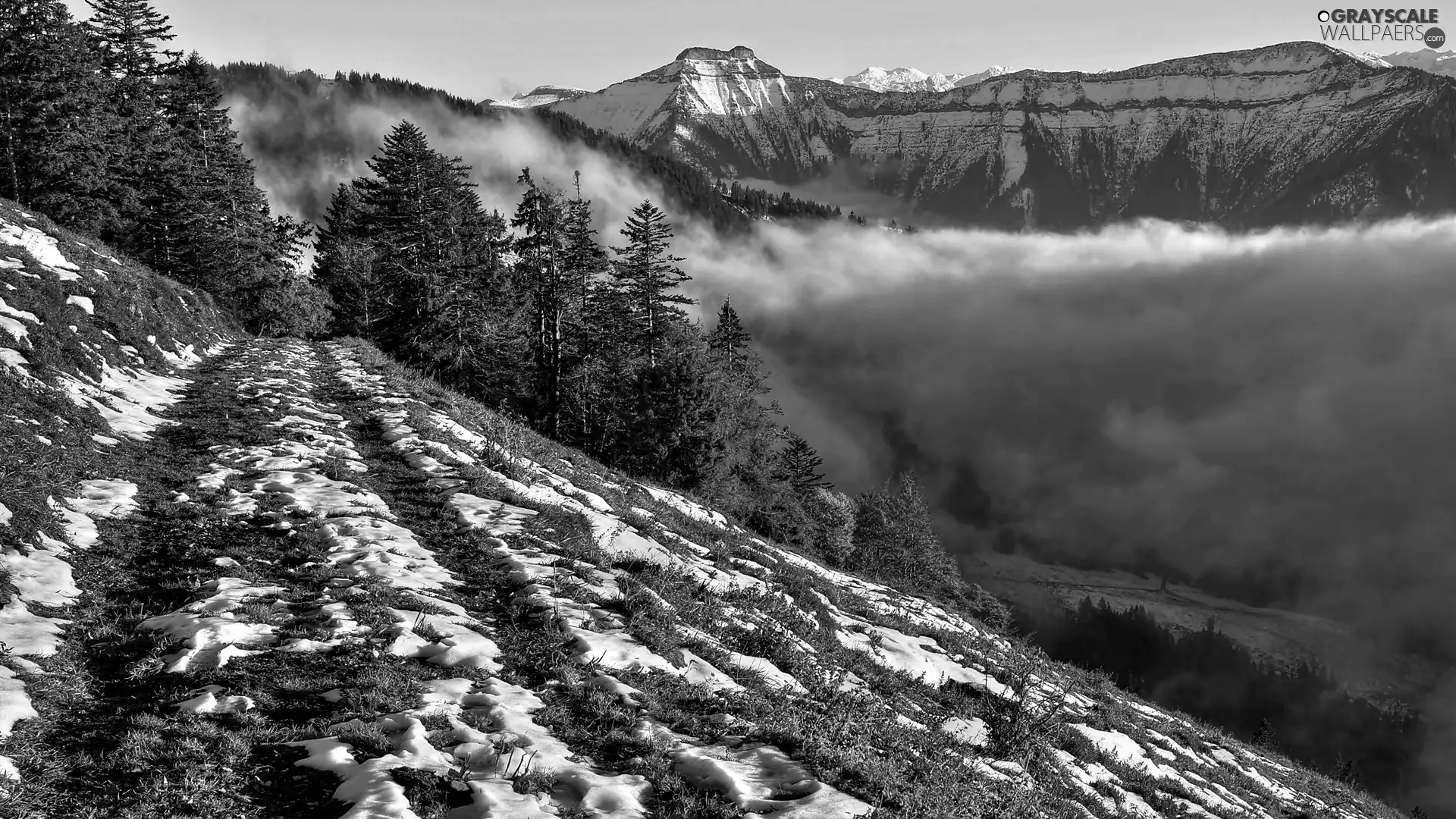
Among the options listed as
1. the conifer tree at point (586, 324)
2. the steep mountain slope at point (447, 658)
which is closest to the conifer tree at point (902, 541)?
the conifer tree at point (586, 324)

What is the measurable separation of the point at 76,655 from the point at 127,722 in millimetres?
1473

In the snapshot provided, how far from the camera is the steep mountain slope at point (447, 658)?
205 inches

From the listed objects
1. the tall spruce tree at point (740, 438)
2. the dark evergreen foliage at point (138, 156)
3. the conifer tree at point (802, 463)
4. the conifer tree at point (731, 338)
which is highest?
the dark evergreen foliage at point (138, 156)

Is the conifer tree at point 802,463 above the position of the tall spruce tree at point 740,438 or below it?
below

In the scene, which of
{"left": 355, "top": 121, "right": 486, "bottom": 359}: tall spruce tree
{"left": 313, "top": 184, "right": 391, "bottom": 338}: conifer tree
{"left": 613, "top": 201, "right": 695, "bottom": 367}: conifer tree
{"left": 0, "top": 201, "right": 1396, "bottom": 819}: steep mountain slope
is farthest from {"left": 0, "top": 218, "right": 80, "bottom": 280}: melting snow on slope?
{"left": 613, "top": 201, "right": 695, "bottom": 367}: conifer tree

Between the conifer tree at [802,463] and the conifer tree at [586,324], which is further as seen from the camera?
the conifer tree at [802,463]

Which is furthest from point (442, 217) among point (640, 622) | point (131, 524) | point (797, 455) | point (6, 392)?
point (797, 455)

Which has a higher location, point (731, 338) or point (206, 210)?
point (206, 210)

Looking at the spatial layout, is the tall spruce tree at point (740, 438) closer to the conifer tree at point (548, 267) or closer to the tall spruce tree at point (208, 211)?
the conifer tree at point (548, 267)

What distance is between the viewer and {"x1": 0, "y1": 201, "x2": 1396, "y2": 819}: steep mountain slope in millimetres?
5211

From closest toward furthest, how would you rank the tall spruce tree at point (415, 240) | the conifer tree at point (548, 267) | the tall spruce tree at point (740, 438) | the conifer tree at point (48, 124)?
the conifer tree at point (48, 124), the conifer tree at point (548, 267), the tall spruce tree at point (740, 438), the tall spruce tree at point (415, 240)

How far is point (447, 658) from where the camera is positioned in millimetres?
6980

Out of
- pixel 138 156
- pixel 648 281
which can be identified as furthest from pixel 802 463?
pixel 138 156

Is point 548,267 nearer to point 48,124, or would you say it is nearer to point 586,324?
point 586,324
